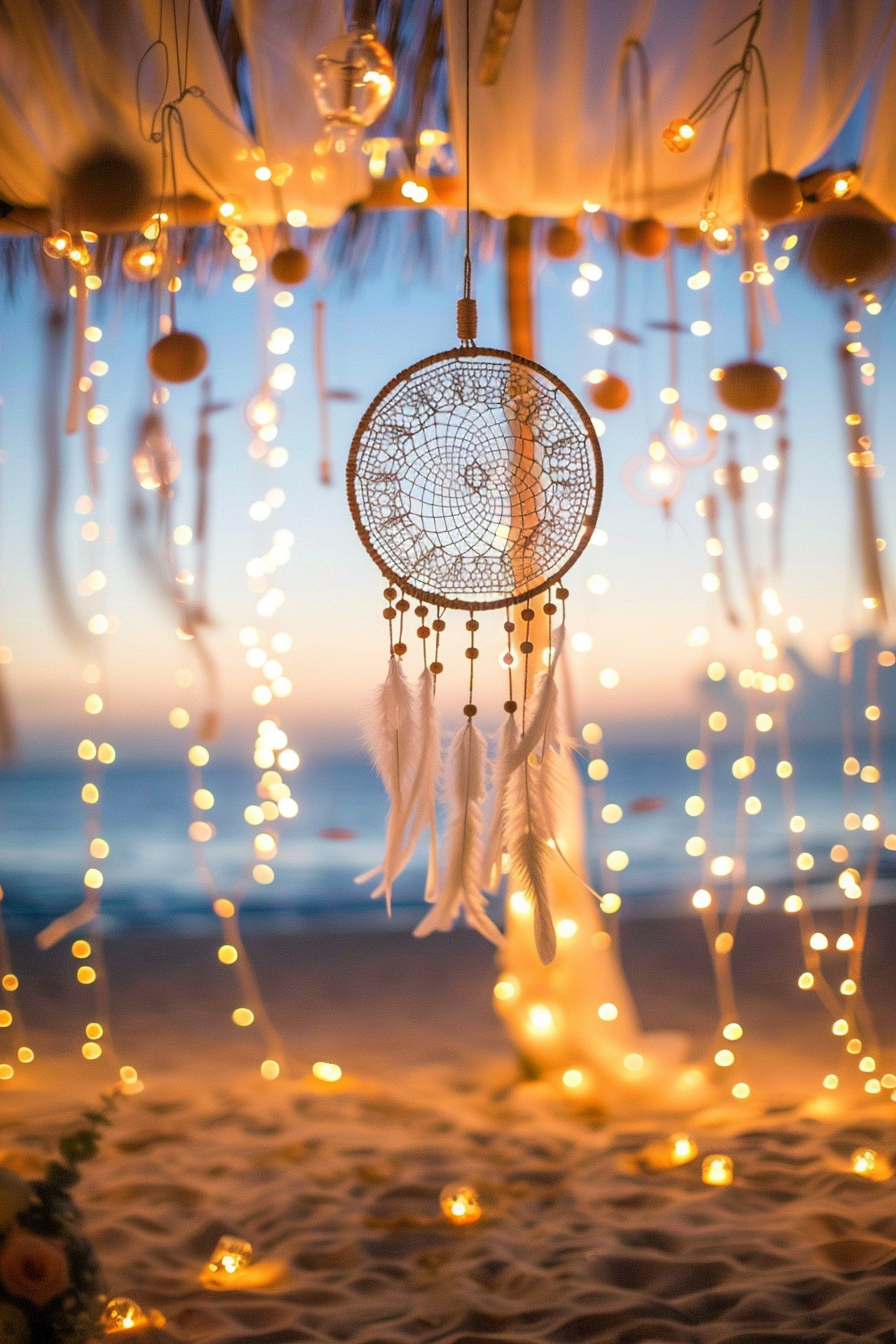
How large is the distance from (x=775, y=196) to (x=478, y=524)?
83 cm

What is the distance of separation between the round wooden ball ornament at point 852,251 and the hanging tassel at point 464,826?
1.14 meters

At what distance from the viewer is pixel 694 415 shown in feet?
7.85

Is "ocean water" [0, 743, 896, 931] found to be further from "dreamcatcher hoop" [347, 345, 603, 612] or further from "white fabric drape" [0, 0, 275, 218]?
"white fabric drape" [0, 0, 275, 218]

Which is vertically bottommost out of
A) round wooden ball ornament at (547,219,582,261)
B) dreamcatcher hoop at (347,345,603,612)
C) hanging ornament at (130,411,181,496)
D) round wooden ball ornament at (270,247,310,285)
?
dreamcatcher hoop at (347,345,603,612)

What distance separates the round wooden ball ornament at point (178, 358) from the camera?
2025 millimetres

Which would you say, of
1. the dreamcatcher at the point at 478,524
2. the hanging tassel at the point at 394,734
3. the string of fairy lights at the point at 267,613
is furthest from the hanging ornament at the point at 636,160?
the hanging tassel at the point at 394,734

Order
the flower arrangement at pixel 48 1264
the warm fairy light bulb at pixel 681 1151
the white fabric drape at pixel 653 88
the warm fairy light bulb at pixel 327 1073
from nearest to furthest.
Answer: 1. the flower arrangement at pixel 48 1264
2. the white fabric drape at pixel 653 88
3. the warm fairy light bulb at pixel 681 1151
4. the warm fairy light bulb at pixel 327 1073

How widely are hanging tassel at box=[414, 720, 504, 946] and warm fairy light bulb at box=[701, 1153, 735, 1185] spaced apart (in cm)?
63

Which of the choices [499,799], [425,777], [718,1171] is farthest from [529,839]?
[718,1171]

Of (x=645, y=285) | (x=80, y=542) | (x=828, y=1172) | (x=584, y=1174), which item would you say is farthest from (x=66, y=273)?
(x=828, y=1172)

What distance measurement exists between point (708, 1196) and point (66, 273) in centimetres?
240

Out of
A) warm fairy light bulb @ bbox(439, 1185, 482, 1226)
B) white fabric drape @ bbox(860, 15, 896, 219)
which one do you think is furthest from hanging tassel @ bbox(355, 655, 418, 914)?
white fabric drape @ bbox(860, 15, 896, 219)

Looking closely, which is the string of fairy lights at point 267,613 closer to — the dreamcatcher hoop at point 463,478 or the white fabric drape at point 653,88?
the white fabric drape at point 653,88

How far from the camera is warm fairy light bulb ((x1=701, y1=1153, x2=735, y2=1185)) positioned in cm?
196
